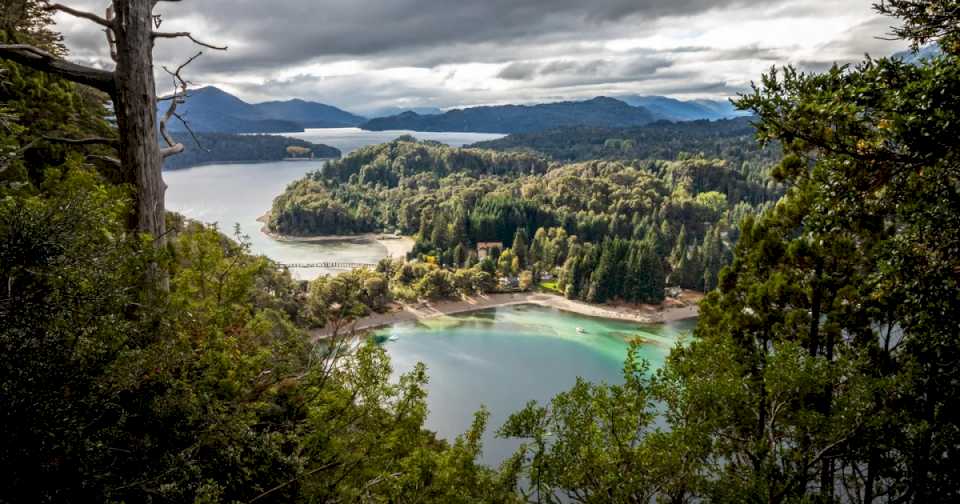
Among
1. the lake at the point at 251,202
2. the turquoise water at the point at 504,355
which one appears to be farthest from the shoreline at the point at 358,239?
the turquoise water at the point at 504,355

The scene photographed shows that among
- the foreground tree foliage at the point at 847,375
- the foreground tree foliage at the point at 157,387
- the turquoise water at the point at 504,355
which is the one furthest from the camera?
the turquoise water at the point at 504,355

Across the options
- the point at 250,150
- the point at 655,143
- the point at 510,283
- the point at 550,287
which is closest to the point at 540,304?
the point at 550,287

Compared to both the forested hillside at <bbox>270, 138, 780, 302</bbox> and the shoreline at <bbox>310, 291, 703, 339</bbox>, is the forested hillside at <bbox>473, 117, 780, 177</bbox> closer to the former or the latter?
the forested hillside at <bbox>270, 138, 780, 302</bbox>

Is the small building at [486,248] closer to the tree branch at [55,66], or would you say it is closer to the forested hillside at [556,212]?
the forested hillside at [556,212]

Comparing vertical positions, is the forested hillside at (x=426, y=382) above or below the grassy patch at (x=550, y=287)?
above

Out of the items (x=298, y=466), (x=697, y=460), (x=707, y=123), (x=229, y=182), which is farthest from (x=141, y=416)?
(x=707, y=123)

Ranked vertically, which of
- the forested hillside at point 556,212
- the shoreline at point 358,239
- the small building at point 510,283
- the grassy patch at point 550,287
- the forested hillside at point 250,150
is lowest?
the grassy patch at point 550,287

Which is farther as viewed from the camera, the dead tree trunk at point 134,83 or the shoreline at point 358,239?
the shoreline at point 358,239

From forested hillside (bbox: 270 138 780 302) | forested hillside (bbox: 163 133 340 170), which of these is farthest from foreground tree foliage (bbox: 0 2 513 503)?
forested hillside (bbox: 163 133 340 170)
